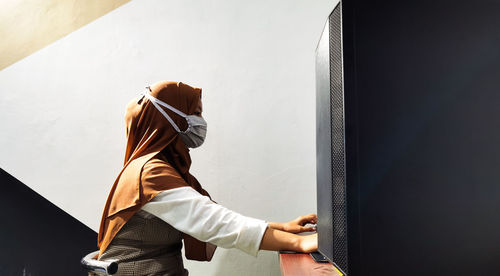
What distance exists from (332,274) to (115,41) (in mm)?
1555

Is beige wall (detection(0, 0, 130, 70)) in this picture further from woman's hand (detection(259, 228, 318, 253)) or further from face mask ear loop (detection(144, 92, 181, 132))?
woman's hand (detection(259, 228, 318, 253))

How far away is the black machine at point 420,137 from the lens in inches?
20.5

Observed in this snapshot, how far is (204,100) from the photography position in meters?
1.70

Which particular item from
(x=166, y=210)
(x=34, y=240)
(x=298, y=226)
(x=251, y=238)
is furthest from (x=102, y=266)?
(x=34, y=240)

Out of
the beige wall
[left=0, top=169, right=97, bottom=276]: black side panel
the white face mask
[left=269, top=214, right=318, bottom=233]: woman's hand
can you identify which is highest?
the beige wall

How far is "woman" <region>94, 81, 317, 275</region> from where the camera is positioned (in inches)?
41.5

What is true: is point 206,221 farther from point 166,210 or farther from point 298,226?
point 298,226

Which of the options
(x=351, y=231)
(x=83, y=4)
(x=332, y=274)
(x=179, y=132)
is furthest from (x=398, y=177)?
(x=83, y=4)

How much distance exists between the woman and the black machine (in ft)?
1.60

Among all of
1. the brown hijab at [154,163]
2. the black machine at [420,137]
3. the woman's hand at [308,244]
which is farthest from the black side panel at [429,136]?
the brown hijab at [154,163]

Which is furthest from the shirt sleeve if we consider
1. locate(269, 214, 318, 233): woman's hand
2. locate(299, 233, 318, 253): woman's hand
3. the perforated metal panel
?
the perforated metal panel

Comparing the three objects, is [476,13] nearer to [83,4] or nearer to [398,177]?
[398,177]

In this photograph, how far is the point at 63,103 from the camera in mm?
1837

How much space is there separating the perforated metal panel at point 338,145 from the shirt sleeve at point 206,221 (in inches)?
18.5
